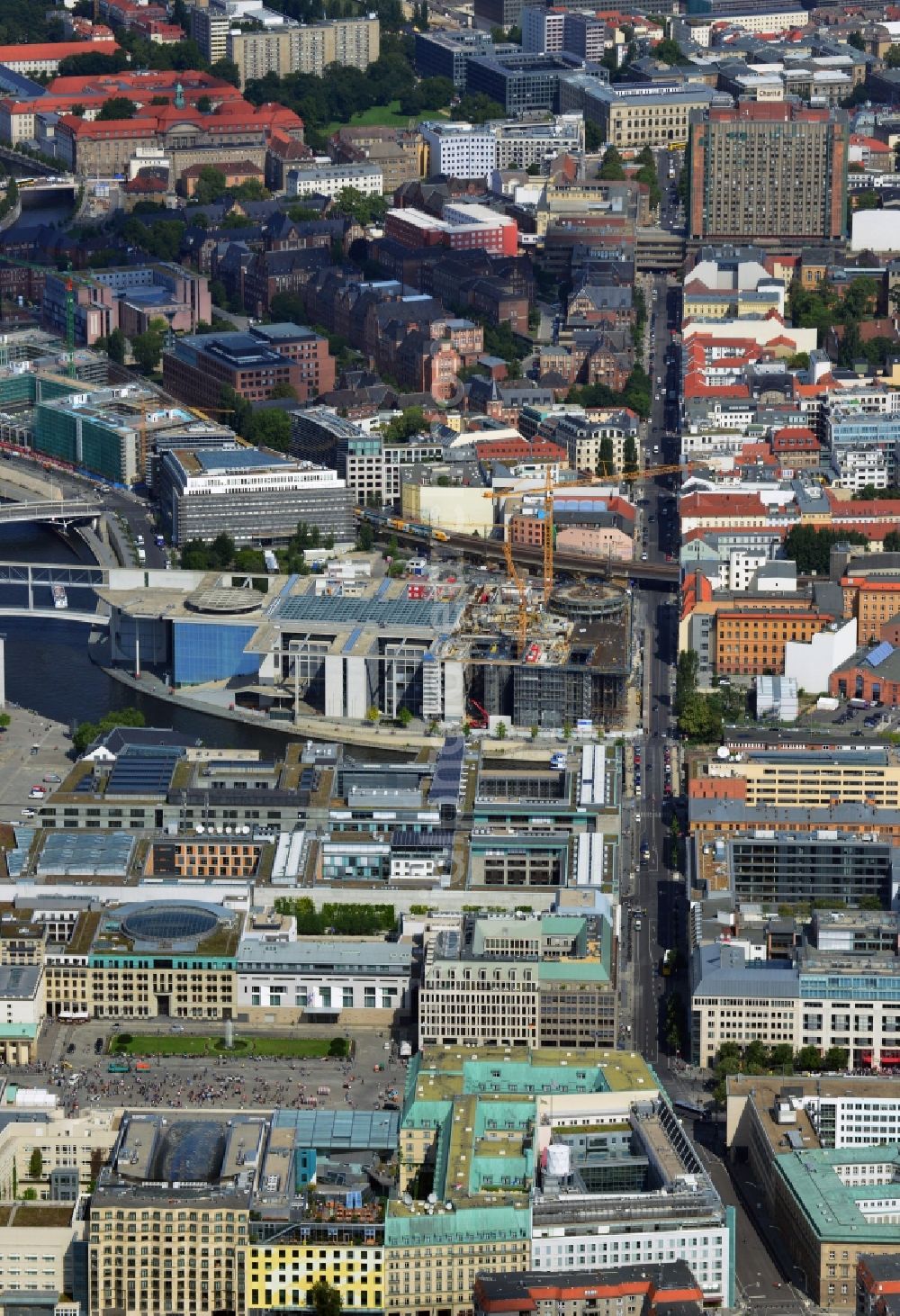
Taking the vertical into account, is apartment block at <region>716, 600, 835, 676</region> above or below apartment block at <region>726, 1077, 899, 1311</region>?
below

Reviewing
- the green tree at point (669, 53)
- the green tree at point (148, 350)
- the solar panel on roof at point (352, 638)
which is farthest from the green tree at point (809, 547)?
the green tree at point (669, 53)

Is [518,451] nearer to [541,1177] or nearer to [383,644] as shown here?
[383,644]

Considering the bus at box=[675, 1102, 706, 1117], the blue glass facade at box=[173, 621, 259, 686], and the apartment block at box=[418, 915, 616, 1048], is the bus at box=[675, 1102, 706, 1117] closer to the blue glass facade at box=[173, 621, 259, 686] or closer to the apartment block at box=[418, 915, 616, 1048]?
the apartment block at box=[418, 915, 616, 1048]

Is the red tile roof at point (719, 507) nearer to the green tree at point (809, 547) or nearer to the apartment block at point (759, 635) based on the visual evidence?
the green tree at point (809, 547)

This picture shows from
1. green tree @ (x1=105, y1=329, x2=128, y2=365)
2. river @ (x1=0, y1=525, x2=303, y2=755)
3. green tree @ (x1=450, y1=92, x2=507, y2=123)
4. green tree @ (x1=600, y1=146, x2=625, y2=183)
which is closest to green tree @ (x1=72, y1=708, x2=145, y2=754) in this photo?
river @ (x1=0, y1=525, x2=303, y2=755)

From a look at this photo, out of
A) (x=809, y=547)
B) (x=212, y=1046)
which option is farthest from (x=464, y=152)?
(x=212, y=1046)
